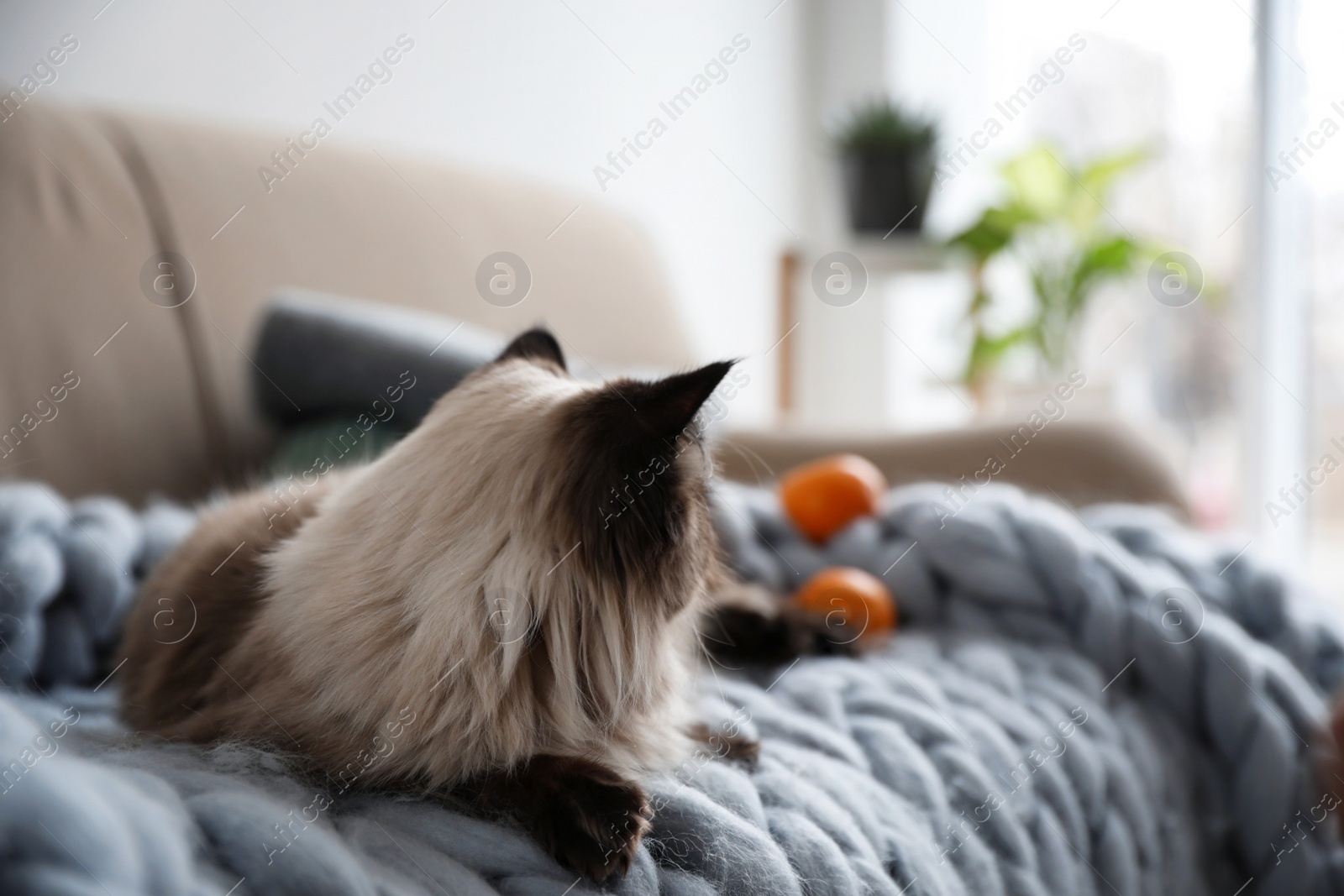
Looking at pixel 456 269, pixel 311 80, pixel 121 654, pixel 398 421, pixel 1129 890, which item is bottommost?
pixel 1129 890

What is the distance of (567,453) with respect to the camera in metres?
0.59

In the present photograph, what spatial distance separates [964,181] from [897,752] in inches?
141

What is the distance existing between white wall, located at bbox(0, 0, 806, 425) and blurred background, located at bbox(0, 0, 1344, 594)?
10 mm

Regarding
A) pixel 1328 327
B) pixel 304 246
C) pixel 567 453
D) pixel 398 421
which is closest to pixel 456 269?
pixel 304 246

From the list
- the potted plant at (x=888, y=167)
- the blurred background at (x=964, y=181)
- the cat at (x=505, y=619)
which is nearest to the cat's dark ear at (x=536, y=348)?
the cat at (x=505, y=619)

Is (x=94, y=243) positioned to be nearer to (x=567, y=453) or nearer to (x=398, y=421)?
(x=398, y=421)

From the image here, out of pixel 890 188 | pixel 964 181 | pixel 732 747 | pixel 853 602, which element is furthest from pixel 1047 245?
pixel 732 747

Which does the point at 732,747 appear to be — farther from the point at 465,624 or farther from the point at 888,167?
the point at 888,167

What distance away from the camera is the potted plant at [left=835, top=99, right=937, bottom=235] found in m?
2.95

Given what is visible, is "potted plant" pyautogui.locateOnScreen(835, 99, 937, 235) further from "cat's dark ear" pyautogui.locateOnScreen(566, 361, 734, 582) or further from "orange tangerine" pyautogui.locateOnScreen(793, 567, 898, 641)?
"cat's dark ear" pyautogui.locateOnScreen(566, 361, 734, 582)

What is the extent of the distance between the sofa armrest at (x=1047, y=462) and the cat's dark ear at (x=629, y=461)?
71 cm

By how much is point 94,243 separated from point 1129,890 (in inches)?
52.9

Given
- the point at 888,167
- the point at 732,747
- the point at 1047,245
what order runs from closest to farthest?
the point at 732,747 < the point at 888,167 < the point at 1047,245

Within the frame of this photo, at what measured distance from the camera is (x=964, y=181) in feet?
12.7
